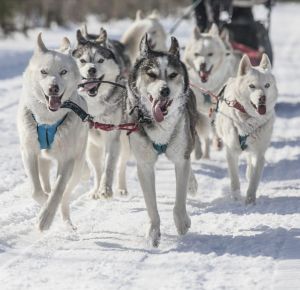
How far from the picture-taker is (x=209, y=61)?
654 cm

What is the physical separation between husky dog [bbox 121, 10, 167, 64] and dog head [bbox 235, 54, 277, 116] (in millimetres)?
1650

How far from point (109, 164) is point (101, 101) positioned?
1.38 ft

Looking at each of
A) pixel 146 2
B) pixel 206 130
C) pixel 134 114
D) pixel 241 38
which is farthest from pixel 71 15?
pixel 134 114

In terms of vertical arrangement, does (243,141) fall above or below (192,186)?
above

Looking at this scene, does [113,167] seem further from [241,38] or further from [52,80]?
[241,38]

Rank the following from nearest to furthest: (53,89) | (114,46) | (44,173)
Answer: (53,89)
(44,173)
(114,46)

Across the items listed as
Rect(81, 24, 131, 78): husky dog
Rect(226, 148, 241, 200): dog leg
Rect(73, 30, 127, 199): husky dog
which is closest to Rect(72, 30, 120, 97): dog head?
Rect(73, 30, 127, 199): husky dog

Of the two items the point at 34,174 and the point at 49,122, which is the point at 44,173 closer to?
the point at 34,174

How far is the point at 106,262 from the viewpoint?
133 inches

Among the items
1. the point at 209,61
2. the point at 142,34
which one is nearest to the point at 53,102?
the point at 209,61

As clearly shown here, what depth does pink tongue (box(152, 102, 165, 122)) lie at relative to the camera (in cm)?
377

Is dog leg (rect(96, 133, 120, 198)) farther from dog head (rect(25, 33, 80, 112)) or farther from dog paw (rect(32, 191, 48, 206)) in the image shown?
dog head (rect(25, 33, 80, 112))

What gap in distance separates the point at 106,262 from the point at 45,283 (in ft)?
1.31

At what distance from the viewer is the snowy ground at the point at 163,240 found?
10.3 ft
